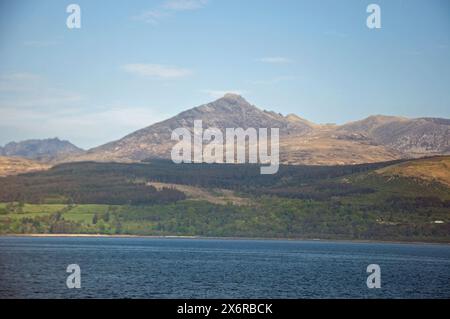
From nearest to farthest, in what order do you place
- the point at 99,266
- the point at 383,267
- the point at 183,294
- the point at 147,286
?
the point at 183,294, the point at 147,286, the point at 99,266, the point at 383,267

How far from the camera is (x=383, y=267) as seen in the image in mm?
181875

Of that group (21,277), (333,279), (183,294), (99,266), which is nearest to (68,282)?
(21,277)

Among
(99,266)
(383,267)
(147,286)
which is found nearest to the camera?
(147,286)
